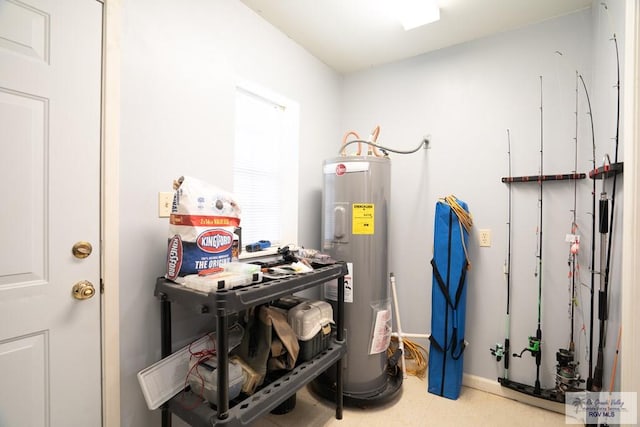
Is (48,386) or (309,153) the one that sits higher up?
(309,153)

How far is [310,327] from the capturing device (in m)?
1.56

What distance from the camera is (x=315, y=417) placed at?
5.89 ft

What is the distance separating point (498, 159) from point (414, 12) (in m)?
1.16

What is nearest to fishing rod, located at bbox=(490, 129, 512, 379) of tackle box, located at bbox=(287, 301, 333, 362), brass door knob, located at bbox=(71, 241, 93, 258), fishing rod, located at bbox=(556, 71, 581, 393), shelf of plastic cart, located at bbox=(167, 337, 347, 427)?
fishing rod, located at bbox=(556, 71, 581, 393)

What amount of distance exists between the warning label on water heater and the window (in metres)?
0.50

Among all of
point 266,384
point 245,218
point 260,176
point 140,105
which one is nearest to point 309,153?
point 260,176

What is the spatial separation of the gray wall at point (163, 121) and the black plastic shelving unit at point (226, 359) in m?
0.11

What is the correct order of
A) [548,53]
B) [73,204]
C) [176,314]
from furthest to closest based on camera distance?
[548,53]
[176,314]
[73,204]

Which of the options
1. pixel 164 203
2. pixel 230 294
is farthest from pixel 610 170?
pixel 164 203

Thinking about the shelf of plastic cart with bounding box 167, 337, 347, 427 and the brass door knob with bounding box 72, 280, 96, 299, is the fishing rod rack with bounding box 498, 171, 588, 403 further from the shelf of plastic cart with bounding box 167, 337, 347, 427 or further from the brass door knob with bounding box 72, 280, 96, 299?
the brass door knob with bounding box 72, 280, 96, 299

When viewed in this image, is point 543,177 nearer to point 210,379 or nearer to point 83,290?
point 210,379

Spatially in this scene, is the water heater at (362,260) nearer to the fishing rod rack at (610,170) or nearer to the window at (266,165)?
the window at (266,165)

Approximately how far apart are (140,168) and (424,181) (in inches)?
78.2

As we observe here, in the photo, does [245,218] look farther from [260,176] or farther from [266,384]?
[266,384]
